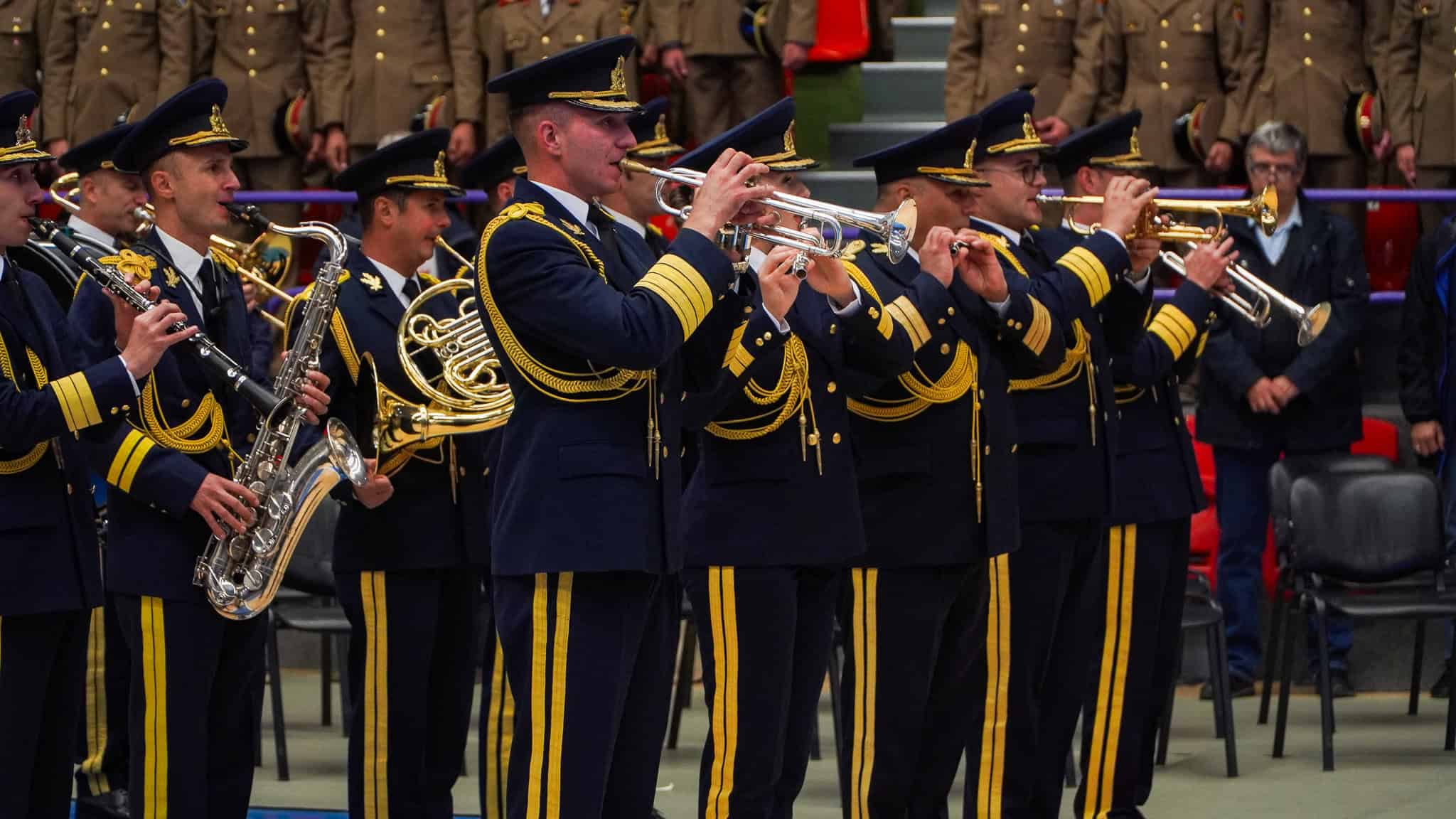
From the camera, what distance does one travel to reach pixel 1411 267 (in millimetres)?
8898

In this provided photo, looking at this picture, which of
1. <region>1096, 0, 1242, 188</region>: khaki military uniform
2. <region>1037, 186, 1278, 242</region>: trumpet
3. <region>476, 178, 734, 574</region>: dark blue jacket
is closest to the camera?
<region>476, 178, 734, 574</region>: dark blue jacket

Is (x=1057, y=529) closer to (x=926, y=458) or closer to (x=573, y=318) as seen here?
(x=926, y=458)

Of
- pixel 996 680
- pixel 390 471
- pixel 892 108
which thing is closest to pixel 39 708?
pixel 390 471

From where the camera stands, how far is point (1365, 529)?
802cm

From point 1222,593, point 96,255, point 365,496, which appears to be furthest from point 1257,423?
point 96,255

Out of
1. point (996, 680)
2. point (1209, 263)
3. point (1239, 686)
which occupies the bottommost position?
point (1239, 686)

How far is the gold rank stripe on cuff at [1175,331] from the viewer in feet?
21.8

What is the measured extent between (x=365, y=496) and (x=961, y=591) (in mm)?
1576

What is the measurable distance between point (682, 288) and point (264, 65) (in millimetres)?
6680

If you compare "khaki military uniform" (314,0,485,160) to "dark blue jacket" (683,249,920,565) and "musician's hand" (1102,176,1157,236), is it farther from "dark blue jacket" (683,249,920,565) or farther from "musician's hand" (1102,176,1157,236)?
"dark blue jacket" (683,249,920,565)

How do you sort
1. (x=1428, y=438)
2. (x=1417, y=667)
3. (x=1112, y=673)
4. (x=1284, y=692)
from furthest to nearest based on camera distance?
(x=1428, y=438) → (x=1417, y=667) → (x=1284, y=692) → (x=1112, y=673)

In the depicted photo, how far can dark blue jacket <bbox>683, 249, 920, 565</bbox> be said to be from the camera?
528 cm

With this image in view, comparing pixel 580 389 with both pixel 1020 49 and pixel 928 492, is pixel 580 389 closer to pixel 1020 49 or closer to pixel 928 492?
pixel 928 492

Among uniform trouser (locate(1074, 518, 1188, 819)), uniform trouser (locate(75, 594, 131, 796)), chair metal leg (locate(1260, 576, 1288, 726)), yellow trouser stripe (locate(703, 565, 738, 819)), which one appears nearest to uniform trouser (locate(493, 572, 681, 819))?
yellow trouser stripe (locate(703, 565, 738, 819))
